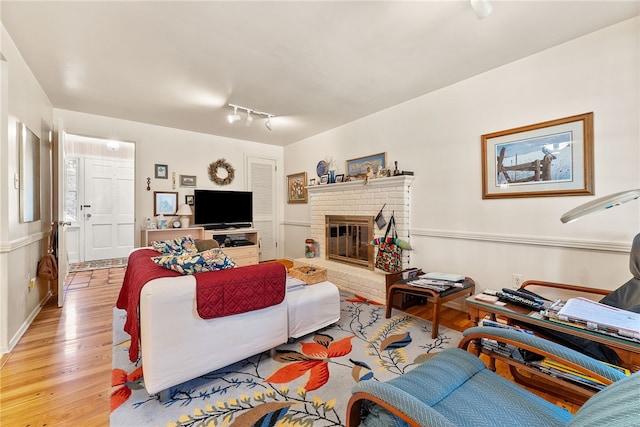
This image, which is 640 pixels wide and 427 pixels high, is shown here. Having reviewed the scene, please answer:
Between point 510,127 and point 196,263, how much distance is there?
2957 mm

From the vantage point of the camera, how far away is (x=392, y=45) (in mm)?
2250

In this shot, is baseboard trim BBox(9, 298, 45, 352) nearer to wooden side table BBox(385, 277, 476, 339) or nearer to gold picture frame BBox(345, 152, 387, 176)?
wooden side table BBox(385, 277, 476, 339)

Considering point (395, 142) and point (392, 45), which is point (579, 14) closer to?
point (392, 45)

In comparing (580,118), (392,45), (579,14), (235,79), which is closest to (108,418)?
(235,79)

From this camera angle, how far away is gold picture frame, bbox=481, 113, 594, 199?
2.17 metres

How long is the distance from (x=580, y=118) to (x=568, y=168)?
398 mm

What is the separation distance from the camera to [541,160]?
2.38 m

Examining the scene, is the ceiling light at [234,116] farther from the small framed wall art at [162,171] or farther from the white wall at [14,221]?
the white wall at [14,221]

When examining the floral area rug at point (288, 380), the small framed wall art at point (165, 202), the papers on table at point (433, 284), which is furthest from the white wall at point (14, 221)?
the papers on table at point (433, 284)

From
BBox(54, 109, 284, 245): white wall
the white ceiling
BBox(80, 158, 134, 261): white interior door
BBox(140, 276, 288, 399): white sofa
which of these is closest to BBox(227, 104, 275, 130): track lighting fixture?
the white ceiling

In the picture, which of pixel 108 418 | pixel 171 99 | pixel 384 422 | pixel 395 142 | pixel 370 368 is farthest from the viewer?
pixel 395 142

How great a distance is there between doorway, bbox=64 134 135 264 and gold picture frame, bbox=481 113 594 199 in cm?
594

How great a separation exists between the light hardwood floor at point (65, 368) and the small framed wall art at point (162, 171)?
211 centimetres

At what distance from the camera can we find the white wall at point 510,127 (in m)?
2.02
